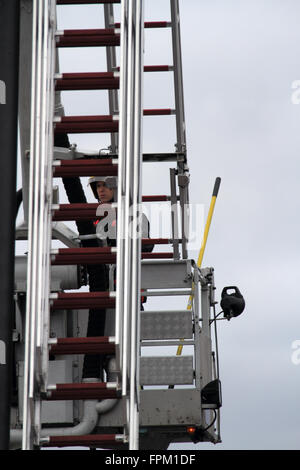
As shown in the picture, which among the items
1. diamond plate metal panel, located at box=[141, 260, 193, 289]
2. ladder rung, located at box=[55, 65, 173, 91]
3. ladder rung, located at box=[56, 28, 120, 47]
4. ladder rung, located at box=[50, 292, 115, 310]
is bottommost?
ladder rung, located at box=[50, 292, 115, 310]

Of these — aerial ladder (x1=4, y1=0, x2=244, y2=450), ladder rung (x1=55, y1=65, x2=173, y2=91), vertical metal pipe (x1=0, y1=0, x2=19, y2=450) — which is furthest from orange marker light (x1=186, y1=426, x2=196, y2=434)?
ladder rung (x1=55, y1=65, x2=173, y2=91)

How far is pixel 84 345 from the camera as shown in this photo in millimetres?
7445

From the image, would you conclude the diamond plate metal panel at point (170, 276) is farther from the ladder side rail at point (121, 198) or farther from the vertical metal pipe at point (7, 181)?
the vertical metal pipe at point (7, 181)

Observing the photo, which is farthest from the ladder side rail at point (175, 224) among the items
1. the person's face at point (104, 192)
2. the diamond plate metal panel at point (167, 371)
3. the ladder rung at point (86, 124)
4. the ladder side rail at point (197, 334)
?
the ladder rung at point (86, 124)

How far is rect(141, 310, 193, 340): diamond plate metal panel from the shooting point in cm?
957

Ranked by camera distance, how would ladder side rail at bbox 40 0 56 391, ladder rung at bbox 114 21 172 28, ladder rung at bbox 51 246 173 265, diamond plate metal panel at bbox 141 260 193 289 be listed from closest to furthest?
ladder side rail at bbox 40 0 56 391 → ladder rung at bbox 51 246 173 265 → diamond plate metal panel at bbox 141 260 193 289 → ladder rung at bbox 114 21 172 28

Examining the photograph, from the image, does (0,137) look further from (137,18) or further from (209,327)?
(209,327)

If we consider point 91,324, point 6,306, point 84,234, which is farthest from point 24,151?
point 6,306

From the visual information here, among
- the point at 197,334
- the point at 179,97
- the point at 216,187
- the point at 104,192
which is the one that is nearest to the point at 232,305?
the point at 197,334

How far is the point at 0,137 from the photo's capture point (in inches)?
298

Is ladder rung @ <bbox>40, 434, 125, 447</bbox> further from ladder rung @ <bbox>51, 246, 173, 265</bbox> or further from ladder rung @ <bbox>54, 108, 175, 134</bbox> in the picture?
ladder rung @ <bbox>54, 108, 175, 134</bbox>

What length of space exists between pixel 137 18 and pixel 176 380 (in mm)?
3382

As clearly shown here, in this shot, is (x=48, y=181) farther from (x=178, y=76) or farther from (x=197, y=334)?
(x=178, y=76)

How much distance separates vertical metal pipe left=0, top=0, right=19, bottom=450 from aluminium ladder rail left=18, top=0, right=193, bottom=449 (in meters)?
0.15
